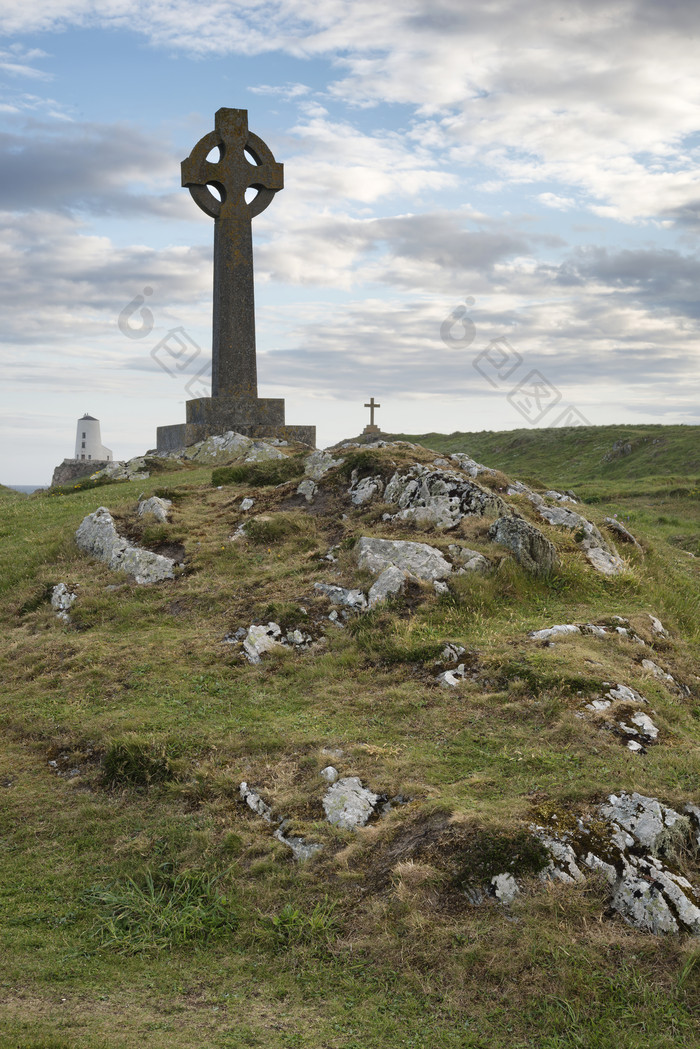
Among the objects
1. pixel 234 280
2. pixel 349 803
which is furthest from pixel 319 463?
pixel 234 280

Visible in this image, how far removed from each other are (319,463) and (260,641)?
8708 millimetres

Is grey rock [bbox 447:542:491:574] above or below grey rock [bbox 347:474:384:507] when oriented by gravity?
below

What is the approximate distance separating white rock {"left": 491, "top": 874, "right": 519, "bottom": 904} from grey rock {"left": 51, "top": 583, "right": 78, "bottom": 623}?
10.4m

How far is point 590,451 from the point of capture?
182 ft

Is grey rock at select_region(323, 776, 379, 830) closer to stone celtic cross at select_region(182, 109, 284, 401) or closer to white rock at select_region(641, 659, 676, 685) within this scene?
white rock at select_region(641, 659, 676, 685)

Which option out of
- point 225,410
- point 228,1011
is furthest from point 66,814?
point 225,410

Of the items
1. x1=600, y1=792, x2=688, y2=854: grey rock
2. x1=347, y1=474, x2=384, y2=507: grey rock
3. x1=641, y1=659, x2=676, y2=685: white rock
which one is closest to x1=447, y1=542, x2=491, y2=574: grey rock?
x1=641, y1=659, x2=676, y2=685: white rock

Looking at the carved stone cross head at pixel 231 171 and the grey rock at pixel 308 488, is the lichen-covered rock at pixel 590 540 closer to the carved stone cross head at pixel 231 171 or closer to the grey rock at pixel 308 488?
the grey rock at pixel 308 488

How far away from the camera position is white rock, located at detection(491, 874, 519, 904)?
7.34m

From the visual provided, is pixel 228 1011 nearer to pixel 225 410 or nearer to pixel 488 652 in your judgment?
pixel 488 652

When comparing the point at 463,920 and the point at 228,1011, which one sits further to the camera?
the point at 463,920

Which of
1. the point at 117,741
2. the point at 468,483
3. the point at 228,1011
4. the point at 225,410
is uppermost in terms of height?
the point at 225,410

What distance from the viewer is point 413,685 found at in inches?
458

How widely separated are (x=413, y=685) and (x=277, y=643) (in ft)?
8.94
